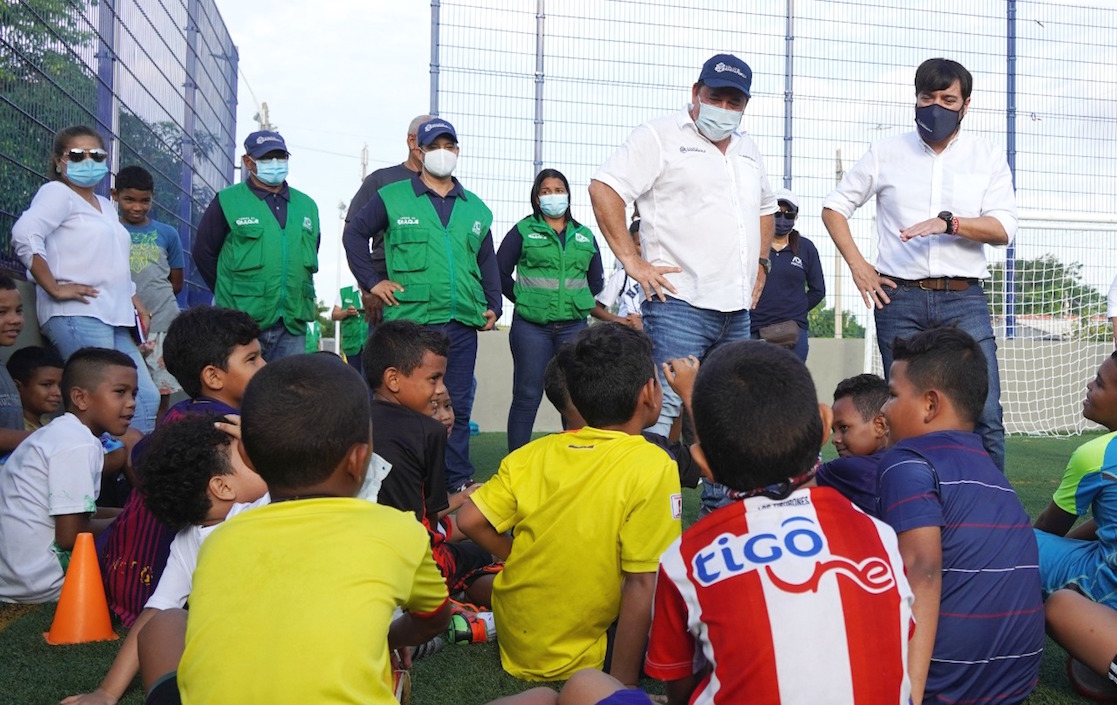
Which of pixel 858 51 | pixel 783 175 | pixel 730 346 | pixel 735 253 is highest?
pixel 858 51

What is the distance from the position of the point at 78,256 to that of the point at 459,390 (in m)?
2.02

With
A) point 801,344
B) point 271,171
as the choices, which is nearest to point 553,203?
point 271,171

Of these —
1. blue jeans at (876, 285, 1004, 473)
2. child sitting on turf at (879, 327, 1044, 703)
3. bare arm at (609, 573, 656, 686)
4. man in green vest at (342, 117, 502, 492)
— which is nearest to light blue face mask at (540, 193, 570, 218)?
man in green vest at (342, 117, 502, 492)

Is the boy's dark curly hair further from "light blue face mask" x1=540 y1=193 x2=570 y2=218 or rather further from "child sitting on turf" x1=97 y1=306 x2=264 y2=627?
"light blue face mask" x1=540 y1=193 x2=570 y2=218

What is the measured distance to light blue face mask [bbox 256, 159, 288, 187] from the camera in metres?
5.82

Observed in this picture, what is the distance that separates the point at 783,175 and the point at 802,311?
150 inches

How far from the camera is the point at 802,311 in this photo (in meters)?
7.33

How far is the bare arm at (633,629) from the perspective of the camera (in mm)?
2695

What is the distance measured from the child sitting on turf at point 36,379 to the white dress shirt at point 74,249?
0.97 feet

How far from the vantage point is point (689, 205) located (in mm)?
4453

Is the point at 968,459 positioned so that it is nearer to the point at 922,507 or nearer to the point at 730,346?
the point at 922,507

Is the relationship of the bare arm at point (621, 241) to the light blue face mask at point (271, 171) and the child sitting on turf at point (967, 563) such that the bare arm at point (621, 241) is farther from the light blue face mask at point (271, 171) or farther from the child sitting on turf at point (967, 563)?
the light blue face mask at point (271, 171)

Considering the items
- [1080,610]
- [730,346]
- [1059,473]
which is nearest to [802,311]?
[1059,473]

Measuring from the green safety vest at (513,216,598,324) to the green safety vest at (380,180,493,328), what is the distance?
0.82 meters
